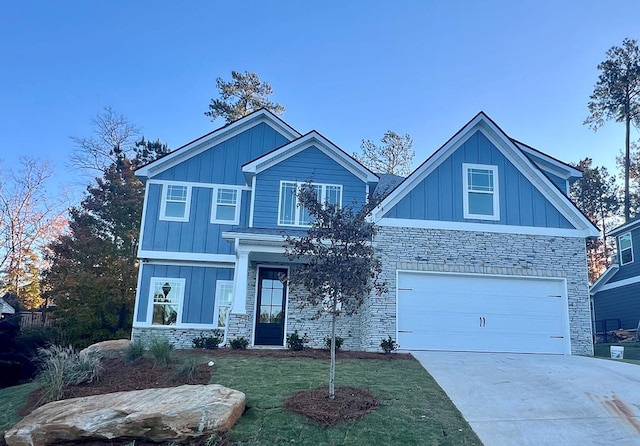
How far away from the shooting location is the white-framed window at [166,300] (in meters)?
14.1

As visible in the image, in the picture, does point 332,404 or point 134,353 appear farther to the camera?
point 134,353

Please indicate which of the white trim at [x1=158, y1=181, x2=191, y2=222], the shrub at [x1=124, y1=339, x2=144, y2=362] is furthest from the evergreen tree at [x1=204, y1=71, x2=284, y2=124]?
the shrub at [x1=124, y1=339, x2=144, y2=362]

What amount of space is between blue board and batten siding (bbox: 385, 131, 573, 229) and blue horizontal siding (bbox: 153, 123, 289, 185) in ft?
17.8

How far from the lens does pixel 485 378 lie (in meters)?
8.74

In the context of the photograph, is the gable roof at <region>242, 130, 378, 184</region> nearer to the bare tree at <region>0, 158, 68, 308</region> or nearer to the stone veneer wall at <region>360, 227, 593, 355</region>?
the stone veneer wall at <region>360, 227, 593, 355</region>

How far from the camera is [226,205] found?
14930mm

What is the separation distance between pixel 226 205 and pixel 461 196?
282 inches

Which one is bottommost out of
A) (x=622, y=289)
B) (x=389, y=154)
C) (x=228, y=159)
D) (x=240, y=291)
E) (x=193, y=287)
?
(x=240, y=291)

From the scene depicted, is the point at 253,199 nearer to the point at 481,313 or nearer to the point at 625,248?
the point at 481,313

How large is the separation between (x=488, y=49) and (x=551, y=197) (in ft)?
17.0

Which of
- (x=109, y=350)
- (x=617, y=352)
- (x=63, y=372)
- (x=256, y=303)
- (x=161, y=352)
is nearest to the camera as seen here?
(x=63, y=372)

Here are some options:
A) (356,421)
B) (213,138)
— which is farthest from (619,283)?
(356,421)

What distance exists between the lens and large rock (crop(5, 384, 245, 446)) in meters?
5.83

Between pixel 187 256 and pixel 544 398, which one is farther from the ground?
pixel 187 256
